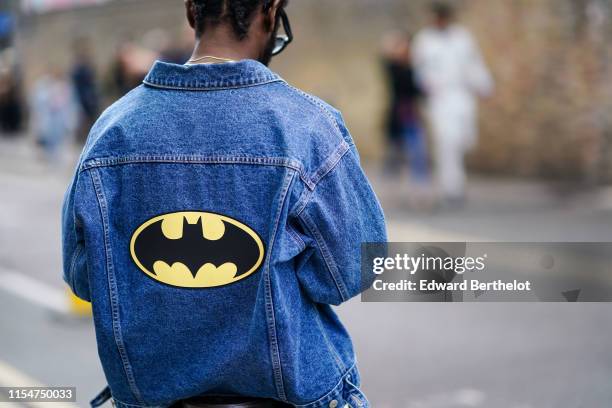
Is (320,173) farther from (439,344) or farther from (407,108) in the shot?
(407,108)

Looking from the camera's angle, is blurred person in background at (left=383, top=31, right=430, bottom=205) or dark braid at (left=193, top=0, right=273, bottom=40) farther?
blurred person in background at (left=383, top=31, right=430, bottom=205)

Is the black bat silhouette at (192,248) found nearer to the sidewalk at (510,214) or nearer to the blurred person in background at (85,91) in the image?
the sidewalk at (510,214)


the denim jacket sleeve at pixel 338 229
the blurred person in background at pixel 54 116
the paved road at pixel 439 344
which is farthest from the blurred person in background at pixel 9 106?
the denim jacket sleeve at pixel 338 229

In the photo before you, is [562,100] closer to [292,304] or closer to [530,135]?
[530,135]

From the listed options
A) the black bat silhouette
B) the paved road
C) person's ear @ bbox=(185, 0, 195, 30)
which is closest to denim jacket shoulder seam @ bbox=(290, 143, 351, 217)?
the black bat silhouette

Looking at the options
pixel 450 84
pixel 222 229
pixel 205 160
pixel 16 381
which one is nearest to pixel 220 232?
pixel 222 229

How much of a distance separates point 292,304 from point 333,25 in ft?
44.5

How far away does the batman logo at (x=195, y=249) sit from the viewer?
1788 millimetres

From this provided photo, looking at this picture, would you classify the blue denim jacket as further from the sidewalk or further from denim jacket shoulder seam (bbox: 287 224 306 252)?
the sidewalk

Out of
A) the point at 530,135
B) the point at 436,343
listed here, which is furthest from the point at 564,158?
the point at 436,343

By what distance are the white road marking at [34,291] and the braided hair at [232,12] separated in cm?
453

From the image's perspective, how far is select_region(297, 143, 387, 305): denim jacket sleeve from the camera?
180cm

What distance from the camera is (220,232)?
5.92 ft

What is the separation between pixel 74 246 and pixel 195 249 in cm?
29
